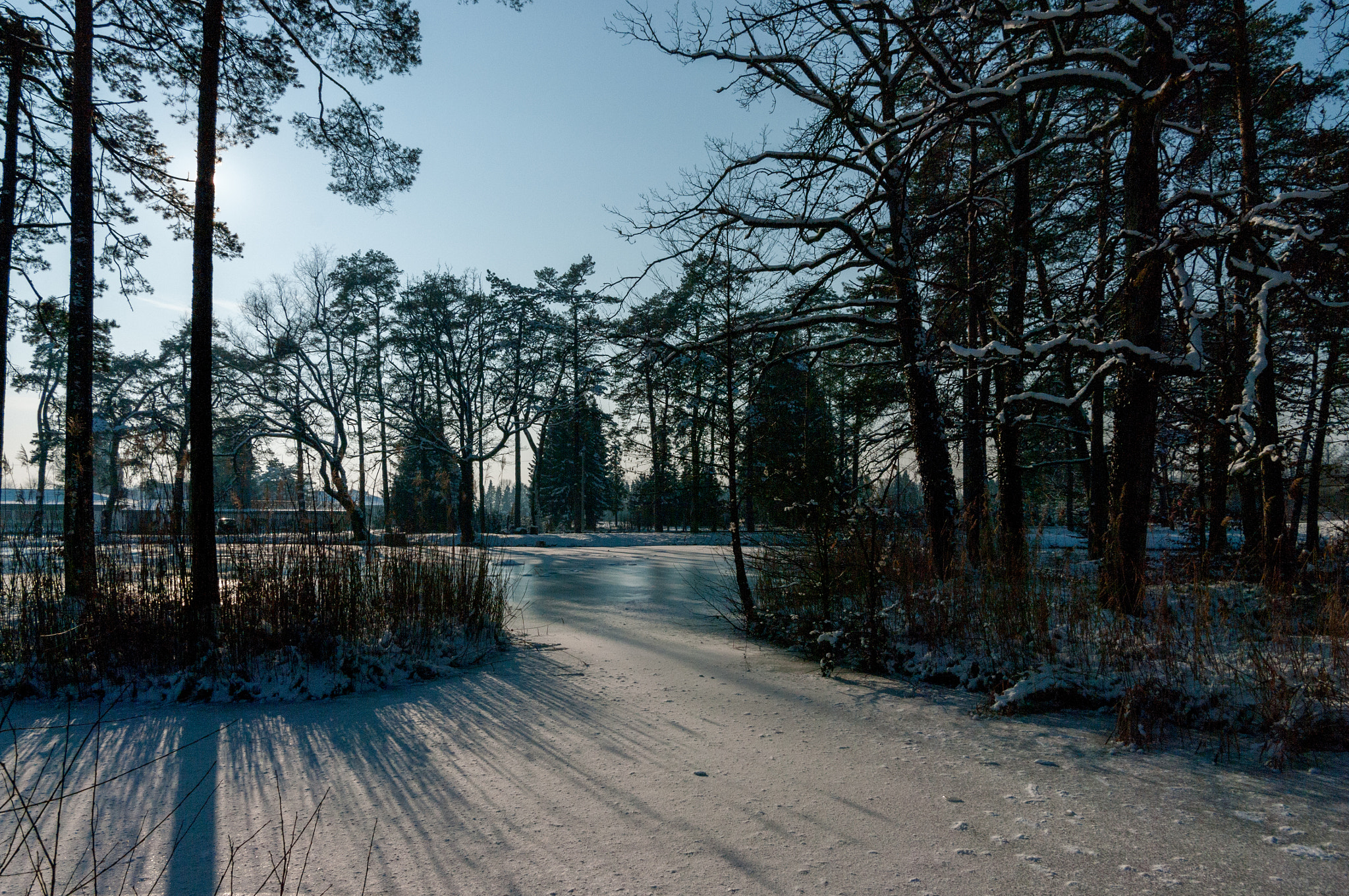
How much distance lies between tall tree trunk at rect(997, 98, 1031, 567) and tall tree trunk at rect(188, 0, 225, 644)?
23.5 ft

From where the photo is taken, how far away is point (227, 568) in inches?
229

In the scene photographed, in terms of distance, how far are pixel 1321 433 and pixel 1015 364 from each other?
320 inches

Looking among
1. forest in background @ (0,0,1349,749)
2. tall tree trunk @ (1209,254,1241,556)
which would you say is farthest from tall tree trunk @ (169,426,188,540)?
tall tree trunk @ (1209,254,1241,556)

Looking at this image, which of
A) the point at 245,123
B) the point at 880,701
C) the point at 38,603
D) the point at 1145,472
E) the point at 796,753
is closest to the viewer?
the point at 796,753

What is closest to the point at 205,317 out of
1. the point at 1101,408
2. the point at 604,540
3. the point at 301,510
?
the point at 301,510

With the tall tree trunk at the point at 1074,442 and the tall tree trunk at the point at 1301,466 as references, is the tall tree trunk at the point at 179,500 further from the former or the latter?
the tall tree trunk at the point at 1301,466

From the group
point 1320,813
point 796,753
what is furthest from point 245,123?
point 1320,813

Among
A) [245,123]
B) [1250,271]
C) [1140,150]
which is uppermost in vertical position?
[245,123]

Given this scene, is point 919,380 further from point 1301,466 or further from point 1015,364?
point 1301,466

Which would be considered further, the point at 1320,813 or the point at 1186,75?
the point at 1186,75

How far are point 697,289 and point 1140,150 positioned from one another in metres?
4.97

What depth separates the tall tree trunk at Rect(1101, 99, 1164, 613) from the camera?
18.0 feet

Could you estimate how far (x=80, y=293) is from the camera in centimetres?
702

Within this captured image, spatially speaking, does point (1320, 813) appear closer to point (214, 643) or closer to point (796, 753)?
point (796, 753)
